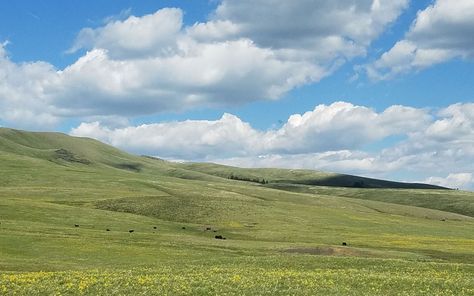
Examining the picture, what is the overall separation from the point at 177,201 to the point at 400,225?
58554 mm

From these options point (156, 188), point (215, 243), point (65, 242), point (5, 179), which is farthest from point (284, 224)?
point (5, 179)

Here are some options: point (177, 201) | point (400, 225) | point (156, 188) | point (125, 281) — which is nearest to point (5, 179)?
point (156, 188)

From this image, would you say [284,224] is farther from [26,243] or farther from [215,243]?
[26,243]

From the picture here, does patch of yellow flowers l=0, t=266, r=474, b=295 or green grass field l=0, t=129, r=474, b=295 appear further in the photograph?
green grass field l=0, t=129, r=474, b=295

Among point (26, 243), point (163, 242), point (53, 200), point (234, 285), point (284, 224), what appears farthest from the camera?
point (53, 200)

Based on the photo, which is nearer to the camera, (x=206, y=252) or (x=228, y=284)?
(x=228, y=284)

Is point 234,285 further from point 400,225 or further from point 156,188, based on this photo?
point 156,188

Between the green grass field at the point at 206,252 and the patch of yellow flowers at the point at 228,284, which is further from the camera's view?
the green grass field at the point at 206,252

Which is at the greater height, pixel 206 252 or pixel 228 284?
pixel 228 284

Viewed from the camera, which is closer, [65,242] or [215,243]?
[65,242]

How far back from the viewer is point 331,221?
454 ft

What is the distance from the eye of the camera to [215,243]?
248 ft

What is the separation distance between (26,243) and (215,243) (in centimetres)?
2506

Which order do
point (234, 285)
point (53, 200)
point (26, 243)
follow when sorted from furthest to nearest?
point (53, 200), point (26, 243), point (234, 285)
